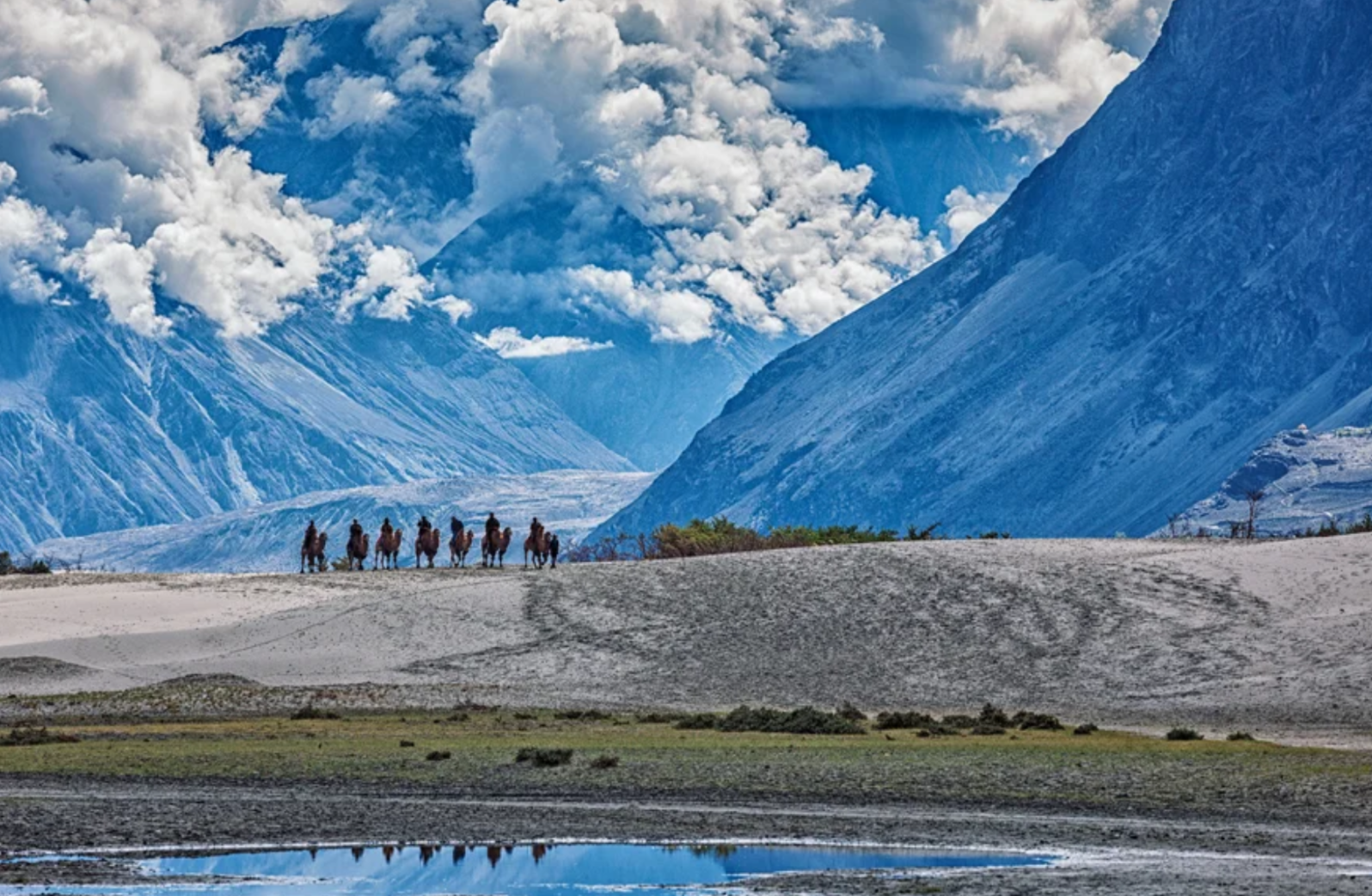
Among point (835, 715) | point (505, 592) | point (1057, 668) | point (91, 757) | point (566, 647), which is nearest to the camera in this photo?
point (91, 757)

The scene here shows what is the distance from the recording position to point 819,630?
6675 cm

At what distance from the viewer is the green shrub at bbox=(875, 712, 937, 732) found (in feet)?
169

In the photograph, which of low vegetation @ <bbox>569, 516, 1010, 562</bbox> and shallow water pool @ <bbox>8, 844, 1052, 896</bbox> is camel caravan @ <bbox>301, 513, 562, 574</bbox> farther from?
shallow water pool @ <bbox>8, 844, 1052, 896</bbox>

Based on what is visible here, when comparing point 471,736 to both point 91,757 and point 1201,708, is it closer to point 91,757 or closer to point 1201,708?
point 91,757

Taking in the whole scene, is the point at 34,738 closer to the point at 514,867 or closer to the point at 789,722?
the point at 789,722

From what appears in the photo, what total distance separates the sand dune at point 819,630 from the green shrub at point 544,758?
51.9ft

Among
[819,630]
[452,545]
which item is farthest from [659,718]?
[452,545]

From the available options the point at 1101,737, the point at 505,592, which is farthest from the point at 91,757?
the point at 505,592

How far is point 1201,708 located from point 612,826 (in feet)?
76.7

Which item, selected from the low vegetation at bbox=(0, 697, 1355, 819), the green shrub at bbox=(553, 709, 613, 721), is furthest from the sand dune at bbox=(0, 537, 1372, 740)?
the low vegetation at bbox=(0, 697, 1355, 819)

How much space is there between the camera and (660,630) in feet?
224

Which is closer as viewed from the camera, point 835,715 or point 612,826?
point 612,826

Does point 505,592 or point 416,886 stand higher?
point 505,592

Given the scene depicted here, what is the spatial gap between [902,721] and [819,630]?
49.2 feet
